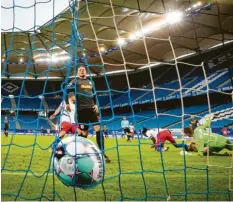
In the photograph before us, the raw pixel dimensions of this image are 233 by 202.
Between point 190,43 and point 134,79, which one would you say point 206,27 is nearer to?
point 190,43

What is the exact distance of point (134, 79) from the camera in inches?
952

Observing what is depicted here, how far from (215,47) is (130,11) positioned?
6392 mm

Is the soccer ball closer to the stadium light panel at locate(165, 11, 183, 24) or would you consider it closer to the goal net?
the goal net

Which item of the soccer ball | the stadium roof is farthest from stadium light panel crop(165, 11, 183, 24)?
the soccer ball

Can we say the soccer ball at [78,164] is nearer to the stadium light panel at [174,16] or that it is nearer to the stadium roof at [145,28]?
the stadium roof at [145,28]

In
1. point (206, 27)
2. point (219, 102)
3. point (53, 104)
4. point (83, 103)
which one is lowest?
point (83, 103)

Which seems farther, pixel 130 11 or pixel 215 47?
pixel 215 47

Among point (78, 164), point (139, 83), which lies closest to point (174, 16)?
point (139, 83)

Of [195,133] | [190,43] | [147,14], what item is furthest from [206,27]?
[195,133]

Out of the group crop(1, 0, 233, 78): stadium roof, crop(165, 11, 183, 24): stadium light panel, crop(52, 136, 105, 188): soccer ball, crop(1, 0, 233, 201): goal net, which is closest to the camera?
crop(52, 136, 105, 188): soccer ball

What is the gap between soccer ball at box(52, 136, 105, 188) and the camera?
241 cm

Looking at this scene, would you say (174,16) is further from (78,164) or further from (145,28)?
(78,164)

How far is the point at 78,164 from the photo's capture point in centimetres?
241

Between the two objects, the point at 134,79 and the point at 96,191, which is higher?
→ the point at 134,79
